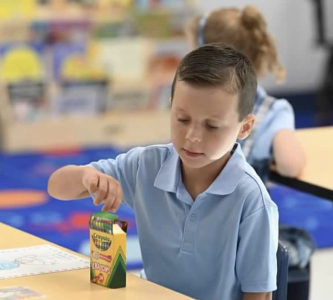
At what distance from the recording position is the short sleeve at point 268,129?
2701 millimetres

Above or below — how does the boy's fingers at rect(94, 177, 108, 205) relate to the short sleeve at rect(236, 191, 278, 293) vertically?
above

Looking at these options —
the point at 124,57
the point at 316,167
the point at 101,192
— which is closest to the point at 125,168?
the point at 101,192

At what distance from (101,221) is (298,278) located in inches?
41.9

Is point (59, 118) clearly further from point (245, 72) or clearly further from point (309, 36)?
point (245, 72)

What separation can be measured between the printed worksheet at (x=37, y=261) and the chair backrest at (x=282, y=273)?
39 centimetres

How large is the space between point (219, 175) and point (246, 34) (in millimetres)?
946

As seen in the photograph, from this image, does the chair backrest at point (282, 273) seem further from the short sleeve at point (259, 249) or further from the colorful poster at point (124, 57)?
the colorful poster at point (124, 57)

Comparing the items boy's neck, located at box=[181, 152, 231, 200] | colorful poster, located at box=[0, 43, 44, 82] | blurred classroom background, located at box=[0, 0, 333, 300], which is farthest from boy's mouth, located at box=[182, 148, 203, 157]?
colorful poster, located at box=[0, 43, 44, 82]

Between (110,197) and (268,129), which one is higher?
(110,197)

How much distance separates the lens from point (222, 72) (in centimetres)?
180

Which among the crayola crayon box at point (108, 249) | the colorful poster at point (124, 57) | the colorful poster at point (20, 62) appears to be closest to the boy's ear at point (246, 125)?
the crayola crayon box at point (108, 249)

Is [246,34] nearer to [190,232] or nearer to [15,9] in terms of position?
[190,232]

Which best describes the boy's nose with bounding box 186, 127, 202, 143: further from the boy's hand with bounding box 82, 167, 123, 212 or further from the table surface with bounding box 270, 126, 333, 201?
the table surface with bounding box 270, 126, 333, 201

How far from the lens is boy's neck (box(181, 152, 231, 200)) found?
192 cm
